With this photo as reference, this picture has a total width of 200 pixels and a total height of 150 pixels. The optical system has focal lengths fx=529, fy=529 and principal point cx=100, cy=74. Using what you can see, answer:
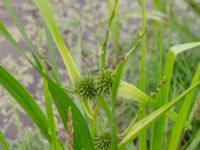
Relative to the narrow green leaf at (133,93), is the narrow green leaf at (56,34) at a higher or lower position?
higher

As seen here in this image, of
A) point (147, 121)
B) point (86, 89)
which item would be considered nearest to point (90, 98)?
point (86, 89)

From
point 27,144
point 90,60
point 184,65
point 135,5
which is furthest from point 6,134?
point 135,5

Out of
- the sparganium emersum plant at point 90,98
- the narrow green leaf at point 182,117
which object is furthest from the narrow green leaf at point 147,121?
the narrow green leaf at point 182,117

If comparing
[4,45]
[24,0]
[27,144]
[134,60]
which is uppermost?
[24,0]

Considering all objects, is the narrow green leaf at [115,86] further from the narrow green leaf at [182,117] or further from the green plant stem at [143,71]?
the narrow green leaf at [182,117]

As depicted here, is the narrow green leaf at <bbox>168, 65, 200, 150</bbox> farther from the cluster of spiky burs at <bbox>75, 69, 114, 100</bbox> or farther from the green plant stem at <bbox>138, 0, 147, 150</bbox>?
the cluster of spiky burs at <bbox>75, 69, 114, 100</bbox>

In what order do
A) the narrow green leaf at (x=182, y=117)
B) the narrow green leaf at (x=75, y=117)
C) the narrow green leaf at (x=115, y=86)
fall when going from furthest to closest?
the narrow green leaf at (x=182, y=117) < the narrow green leaf at (x=75, y=117) < the narrow green leaf at (x=115, y=86)

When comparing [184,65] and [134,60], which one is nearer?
[184,65]

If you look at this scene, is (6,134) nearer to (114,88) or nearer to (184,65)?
(184,65)
